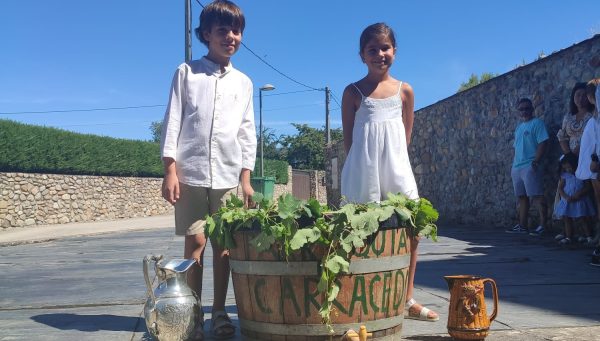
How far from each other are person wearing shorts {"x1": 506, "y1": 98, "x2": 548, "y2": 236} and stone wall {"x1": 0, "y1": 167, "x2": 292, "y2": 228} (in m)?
13.0

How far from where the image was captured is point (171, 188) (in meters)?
3.02

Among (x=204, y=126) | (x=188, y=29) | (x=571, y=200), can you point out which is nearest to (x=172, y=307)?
(x=204, y=126)

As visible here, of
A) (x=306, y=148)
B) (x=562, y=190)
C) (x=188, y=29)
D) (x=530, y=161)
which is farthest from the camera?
(x=306, y=148)

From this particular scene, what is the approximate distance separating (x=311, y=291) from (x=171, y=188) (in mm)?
999

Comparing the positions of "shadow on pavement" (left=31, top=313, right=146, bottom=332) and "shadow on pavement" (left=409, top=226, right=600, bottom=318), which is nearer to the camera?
"shadow on pavement" (left=31, top=313, right=146, bottom=332)

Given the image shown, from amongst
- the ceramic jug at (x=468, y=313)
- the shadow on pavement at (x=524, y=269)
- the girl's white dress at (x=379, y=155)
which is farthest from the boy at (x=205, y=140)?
the shadow on pavement at (x=524, y=269)

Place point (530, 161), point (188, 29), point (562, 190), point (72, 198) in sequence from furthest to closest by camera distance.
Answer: point (72, 198)
point (188, 29)
point (530, 161)
point (562, 190)

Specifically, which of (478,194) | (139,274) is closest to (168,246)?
(139,274)

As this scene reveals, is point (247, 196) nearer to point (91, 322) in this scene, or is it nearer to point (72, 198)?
point (91, 322)

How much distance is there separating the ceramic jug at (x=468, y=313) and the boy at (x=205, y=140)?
1168 millimetres

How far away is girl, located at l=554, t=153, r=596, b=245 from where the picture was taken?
709cm

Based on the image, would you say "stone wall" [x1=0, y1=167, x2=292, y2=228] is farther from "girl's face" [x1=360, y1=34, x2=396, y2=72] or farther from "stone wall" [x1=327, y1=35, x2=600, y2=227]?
"girl's face" [x1=360, y1=34, x2=396, y2=72]

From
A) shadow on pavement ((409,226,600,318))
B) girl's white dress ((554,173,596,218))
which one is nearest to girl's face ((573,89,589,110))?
girl's white dress ((554,173,596,218))

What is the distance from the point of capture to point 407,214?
2.65 m
